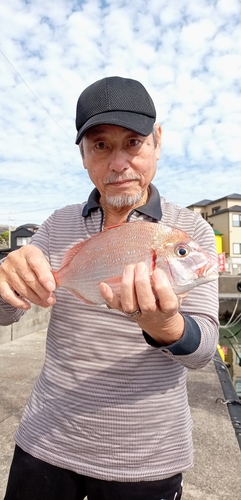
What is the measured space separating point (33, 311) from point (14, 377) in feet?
9.34

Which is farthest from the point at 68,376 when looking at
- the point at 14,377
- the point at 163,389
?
the point at 14,377

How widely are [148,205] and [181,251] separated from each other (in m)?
0.42

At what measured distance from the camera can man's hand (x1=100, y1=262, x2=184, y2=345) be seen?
1.31 meters

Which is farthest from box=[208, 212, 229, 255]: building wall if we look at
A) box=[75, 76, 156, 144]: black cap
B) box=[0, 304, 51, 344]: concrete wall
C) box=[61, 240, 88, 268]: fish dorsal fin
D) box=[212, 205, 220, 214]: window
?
box=[61, 240, 88, 268]: fish dorsal fin

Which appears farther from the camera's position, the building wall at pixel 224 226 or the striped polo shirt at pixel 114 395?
the building wall at pixel 224 226

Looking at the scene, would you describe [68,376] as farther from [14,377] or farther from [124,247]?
[14,377]

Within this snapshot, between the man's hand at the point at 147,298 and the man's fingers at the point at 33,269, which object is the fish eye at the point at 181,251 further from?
the man's fingers at the point at 33,269

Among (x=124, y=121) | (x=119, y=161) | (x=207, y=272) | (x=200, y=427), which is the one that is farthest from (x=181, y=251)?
(x=200, y=427)

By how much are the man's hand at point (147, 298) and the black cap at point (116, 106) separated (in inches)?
28.9

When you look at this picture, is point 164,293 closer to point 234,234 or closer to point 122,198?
point 122,198

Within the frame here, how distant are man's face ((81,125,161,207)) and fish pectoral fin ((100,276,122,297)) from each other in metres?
0.46

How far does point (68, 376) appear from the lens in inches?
70.2

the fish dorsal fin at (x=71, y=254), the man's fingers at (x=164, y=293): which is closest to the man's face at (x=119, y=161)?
the fish dorsal fin at (x=71, y=254)

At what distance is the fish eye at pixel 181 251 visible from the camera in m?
1.54
